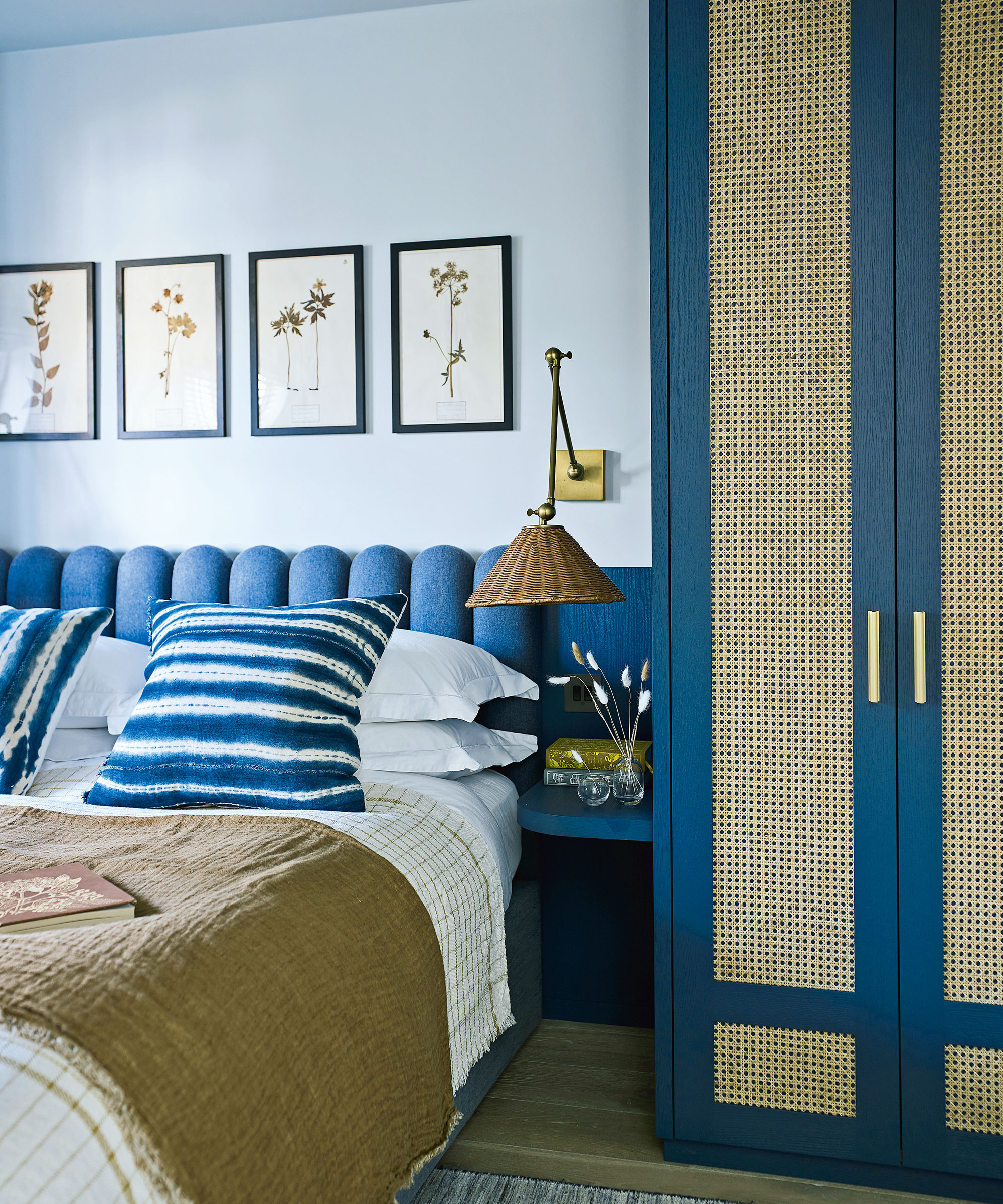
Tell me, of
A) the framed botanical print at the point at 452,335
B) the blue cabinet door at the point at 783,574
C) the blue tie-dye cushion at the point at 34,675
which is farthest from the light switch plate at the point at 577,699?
the blue tie-dye cushion at the point at 34,675

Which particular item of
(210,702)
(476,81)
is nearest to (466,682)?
(210,702)

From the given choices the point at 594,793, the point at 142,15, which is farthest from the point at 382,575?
the point at 142,15

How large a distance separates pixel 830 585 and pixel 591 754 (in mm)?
681

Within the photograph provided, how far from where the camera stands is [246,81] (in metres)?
2.65

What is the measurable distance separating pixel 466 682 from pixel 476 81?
1.60 meters

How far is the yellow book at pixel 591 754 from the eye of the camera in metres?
2.15

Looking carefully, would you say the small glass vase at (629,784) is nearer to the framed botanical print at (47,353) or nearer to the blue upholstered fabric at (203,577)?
the blue upholstered fabric at (203,577)

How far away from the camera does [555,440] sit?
2.21 m

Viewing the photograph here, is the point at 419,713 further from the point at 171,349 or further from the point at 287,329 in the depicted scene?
the point at 171,349

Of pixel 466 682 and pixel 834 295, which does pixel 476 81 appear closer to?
pixel 834 295

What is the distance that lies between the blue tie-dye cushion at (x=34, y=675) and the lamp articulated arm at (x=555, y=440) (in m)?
1.06

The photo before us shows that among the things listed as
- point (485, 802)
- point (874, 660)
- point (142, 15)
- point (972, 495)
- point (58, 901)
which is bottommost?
point (485, 802)

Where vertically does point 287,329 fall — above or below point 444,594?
above

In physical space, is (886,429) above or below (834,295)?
below
